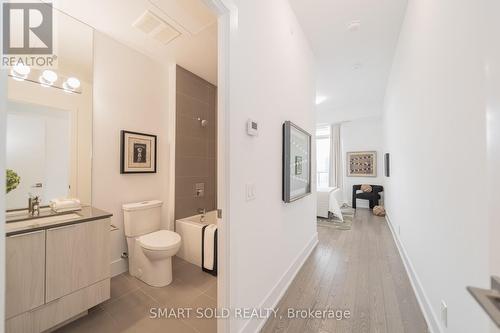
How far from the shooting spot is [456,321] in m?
1.13

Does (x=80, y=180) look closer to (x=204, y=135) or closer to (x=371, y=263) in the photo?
(x=204, y=135)

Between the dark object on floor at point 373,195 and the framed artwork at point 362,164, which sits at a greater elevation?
the framed artwork at point 362,164

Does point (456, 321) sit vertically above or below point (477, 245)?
below

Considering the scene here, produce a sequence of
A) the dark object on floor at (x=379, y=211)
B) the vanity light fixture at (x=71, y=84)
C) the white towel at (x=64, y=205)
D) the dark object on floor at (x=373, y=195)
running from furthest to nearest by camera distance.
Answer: the dark object on floor at (x=373, y=195) → the dark object on floor at (x=379, y=211) → the vanity light fixture at (x=71, y=84) → the white towel at (x=64, y=205)

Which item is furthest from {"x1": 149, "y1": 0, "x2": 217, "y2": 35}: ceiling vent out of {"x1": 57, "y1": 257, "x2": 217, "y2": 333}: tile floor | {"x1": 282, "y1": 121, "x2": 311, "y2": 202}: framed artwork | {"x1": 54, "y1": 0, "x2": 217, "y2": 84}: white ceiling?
{"x1": 57, "y1": 257, "x2": 217, "y2": 333}: tile floor

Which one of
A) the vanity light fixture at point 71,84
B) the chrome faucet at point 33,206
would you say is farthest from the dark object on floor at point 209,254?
the vanity light fixture at point 71,84

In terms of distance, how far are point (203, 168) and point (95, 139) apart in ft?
5.05

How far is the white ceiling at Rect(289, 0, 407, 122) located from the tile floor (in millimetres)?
3276

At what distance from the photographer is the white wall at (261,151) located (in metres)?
1.32

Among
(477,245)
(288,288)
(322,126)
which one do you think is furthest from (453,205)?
(322,126)

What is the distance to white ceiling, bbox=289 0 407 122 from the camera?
88.6 inches

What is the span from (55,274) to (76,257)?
0.14 metres

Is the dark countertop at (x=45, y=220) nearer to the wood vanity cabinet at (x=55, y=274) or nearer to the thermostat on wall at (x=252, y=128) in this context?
the wood vanity cabinet at (x=55, y=274)

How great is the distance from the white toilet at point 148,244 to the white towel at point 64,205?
53 centimetres
